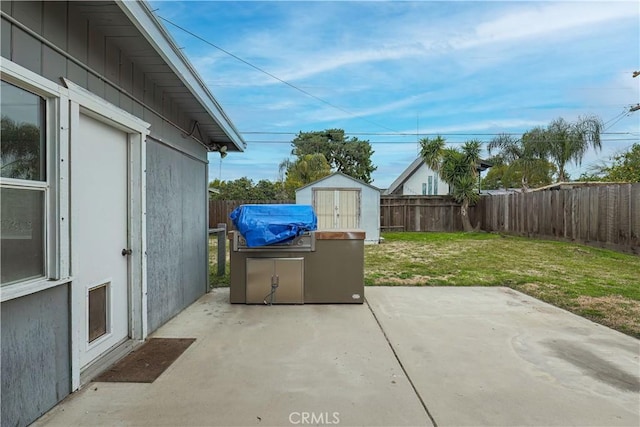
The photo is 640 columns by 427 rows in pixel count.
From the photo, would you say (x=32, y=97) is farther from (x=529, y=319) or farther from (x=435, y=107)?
(x=435, y=107)

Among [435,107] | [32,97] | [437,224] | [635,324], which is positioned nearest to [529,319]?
[635,324]

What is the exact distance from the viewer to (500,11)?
745cm

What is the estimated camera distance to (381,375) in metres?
2.99

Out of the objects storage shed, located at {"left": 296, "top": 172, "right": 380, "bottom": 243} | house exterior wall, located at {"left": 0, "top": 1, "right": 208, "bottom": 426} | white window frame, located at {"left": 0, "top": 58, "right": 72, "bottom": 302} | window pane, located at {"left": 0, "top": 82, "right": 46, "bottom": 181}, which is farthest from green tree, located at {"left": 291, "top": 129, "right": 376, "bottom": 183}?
window pane, located at {"left": 0, "top": 82, "right": 46, "bottom": 181}

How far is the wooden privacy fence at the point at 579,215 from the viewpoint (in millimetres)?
9461

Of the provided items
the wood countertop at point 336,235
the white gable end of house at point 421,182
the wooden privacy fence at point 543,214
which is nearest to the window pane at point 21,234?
the wood countertop at point 336,235

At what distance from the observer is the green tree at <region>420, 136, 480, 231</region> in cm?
1773

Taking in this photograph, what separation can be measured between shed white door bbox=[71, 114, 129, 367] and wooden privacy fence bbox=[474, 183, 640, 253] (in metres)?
11.0

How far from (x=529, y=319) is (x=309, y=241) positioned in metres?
2.90

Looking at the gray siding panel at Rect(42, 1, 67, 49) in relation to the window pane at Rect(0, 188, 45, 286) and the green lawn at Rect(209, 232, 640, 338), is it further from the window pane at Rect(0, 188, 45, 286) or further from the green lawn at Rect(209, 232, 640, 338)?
the green lawn at Rect(209, 232, 640, 338)

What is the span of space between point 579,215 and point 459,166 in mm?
6962

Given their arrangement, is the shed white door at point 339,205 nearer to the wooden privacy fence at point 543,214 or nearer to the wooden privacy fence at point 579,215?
the wooden privacy fence at point 543,214

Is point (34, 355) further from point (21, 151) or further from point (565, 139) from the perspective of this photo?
point (565, 139)

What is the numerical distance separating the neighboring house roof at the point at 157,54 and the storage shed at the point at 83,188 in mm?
15
